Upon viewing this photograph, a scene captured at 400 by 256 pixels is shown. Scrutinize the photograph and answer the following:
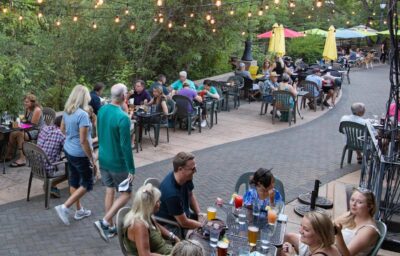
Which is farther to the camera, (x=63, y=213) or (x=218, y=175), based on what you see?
(x=218, y=175)

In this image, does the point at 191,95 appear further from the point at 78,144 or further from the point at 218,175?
the point at 78,144

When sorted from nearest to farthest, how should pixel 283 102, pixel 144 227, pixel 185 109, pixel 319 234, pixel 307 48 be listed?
pixel 319 234, pixel 144 227, pixel 185 109, pixel 283 102, pixel 307 48

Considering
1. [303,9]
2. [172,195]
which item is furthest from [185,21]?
[303,9]

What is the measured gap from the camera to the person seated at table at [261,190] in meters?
4.37

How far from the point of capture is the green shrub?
24.7 m

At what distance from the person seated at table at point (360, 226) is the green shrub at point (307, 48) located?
21468 millimetres

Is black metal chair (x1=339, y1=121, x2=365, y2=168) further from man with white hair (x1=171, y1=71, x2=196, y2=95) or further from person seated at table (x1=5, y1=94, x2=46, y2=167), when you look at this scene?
person seated at table (x1=5, y1=94, x2=46, y2=167)

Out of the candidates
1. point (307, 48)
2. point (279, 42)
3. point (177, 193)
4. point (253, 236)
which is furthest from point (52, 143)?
point (307, 48)

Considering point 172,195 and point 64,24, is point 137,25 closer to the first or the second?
point 64,24

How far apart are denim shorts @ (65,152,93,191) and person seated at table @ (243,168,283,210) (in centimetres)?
207

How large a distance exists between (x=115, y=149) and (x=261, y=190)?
1698mm

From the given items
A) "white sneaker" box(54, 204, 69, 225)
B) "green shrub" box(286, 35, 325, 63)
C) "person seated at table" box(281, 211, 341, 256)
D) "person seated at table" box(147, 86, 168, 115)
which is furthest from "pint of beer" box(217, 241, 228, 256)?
"green shrub" box(286, 35, 325, 63)

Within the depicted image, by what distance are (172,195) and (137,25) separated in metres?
11.5

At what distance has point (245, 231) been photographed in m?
4.00
